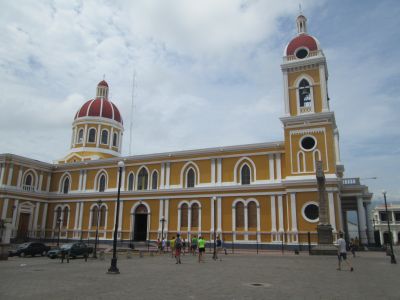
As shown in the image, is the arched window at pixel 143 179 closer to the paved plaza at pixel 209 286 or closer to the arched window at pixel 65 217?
the arched window at pixel 65 217

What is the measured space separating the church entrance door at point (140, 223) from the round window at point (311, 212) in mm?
16546

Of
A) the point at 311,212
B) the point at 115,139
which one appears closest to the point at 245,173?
the point at 311,212

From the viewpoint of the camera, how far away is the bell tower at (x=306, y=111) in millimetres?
28781

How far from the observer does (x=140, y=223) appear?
120ft

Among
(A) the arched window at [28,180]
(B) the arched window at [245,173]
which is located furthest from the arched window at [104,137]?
(B) the arched window at [245,173]

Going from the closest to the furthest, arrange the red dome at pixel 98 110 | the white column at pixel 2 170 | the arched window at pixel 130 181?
the white column at pixel 2 170 < the arched window at pixel 130 181 < the red dome at pixel 98 110

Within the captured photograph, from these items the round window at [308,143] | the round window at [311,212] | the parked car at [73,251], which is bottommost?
the parked car at [73,251]

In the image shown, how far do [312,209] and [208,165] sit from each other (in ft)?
35.9

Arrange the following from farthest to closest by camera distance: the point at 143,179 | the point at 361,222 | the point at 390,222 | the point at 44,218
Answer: the point at 390,222 < the point at 44,218 < the point at 143,179 < the point at 361,222

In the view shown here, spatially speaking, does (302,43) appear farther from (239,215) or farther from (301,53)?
(239,215)

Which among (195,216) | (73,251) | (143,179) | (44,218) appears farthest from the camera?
(44,218)

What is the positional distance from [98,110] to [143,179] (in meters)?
14.9

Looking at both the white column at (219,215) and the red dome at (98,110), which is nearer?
the white column at (219,215)

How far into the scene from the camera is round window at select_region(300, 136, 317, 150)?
29.2 m
